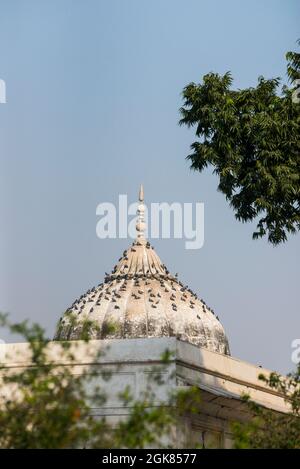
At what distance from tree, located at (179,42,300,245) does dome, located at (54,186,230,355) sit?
33.0ft

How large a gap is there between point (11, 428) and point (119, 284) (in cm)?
2354

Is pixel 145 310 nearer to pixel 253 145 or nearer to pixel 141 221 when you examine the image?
pixel 141 221

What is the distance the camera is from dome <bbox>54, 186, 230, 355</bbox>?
34.7 metres

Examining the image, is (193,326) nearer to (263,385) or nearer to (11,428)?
(263,385)

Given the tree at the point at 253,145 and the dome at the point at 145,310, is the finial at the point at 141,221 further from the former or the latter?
the tree at the point at 253,145

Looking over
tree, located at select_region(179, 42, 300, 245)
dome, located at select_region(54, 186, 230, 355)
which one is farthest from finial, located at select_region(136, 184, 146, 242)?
tree, located at select_region(179, 42, 300, 245)

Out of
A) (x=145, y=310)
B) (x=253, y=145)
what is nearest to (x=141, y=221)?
(x=145, y=310)

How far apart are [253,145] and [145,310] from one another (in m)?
11.9

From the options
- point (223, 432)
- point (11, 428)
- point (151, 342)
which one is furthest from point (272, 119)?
point (11, 428)

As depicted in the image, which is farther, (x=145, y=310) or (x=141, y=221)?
(x=141, y=221)

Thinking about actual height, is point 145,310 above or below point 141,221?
below

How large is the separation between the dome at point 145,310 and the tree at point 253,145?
10.1 meters

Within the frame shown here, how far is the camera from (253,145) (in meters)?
24.4

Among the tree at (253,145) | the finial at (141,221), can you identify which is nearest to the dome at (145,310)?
the finial at (141,221)
